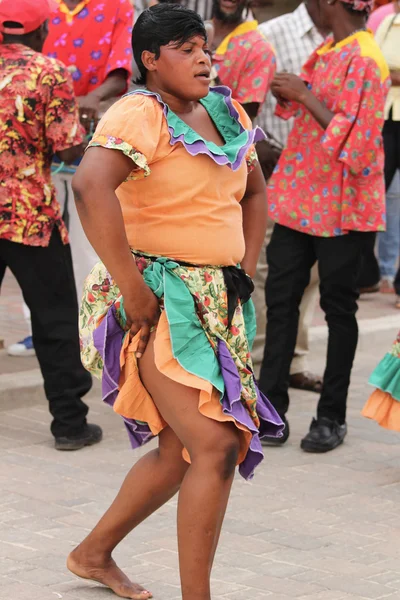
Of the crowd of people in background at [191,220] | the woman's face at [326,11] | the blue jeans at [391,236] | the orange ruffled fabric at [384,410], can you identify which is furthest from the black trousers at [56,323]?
the blue jeans at [391,236]

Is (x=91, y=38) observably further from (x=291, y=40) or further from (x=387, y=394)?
(x=387, y=394)

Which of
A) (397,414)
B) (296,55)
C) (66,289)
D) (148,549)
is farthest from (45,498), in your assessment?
(296,55)

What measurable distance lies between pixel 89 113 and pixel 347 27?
59.0 inches

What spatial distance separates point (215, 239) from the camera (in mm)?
3736

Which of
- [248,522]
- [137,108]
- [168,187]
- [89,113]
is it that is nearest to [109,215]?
[168,187]

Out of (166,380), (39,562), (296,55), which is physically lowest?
(39,562)

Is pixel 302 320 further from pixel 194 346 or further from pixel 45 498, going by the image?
pixel 194 346

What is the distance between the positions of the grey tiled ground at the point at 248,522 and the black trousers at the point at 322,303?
0.31 metres

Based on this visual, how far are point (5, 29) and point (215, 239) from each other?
7.80 ft

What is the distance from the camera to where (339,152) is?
5.65m

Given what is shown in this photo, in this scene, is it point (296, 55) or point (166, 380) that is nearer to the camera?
point (166, 380)

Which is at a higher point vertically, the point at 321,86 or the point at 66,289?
the point at 321,86

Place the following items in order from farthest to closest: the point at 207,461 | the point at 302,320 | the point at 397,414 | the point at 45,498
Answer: the point at 302,320 < the point at 397,414 < the point at 45,498 < the point at 207,461

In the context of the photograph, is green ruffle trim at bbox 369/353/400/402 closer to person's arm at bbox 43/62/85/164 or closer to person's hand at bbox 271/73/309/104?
person's hand at bbox 271/73/309/104
